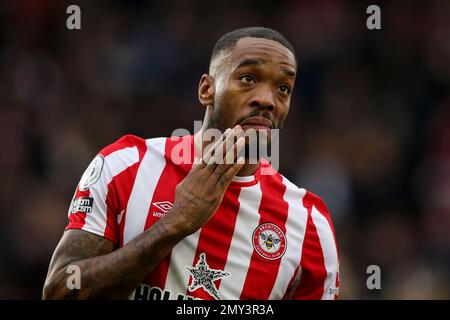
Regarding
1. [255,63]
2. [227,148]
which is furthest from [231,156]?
[255,63]

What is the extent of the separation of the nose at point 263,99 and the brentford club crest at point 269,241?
2.04 ft

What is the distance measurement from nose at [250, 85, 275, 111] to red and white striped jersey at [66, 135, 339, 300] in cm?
46

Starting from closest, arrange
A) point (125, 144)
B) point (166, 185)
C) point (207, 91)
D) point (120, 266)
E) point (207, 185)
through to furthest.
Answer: point (120, 266) → point (207, 185) → point (166, 185) → point (125, 144) → point (207, 91)

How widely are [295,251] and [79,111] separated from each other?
473 cm

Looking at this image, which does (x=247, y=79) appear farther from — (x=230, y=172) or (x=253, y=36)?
(x=230, y=172)

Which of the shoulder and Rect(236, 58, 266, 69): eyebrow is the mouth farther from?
the shoulder

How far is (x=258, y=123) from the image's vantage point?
3.32 meters

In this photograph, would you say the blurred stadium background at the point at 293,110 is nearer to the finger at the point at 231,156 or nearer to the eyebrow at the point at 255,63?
the eyebrow at the point at 255,63

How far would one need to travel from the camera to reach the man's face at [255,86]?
3.34m

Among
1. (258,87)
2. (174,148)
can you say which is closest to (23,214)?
(174,148)

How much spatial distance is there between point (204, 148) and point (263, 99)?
1.42 feet

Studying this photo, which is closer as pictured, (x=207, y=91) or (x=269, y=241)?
(x=269, y=241)

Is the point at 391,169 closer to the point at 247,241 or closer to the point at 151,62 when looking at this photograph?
the point at 151,62

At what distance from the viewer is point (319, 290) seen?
3527 millimetres
